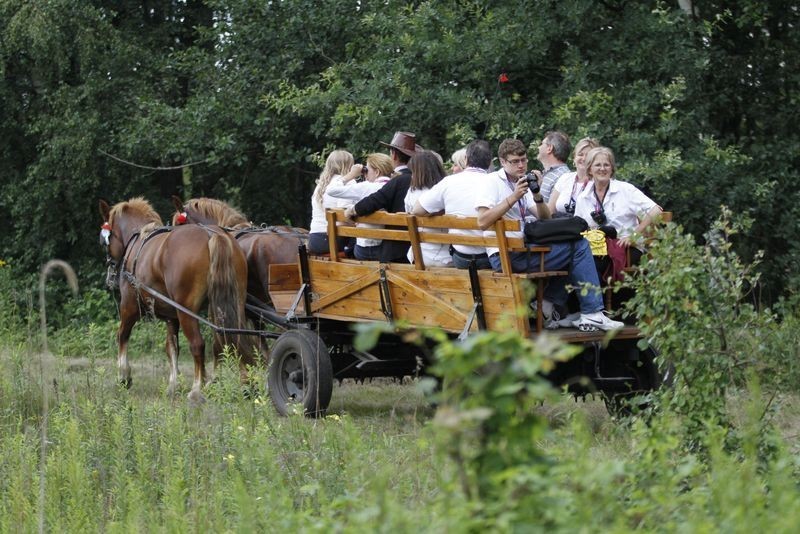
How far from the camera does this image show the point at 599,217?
312 inches

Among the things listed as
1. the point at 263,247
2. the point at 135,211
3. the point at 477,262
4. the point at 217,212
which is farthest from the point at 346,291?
the point at 135,211

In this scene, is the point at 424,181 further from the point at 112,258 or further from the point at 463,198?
the point at 112,258

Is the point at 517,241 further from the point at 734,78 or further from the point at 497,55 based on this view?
the point at 734,78

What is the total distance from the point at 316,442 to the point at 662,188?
21.0 ft

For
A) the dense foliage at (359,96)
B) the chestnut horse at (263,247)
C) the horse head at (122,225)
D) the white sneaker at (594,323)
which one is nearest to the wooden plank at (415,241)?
the white sneaker at (594,323)

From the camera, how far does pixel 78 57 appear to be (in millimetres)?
16266

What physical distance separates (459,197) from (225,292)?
327 cm

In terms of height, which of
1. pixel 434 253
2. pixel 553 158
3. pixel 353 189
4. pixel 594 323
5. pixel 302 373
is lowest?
pixel 302 373

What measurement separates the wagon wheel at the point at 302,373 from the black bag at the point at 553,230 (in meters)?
1.98

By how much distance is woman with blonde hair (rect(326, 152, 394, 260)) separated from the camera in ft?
28.2

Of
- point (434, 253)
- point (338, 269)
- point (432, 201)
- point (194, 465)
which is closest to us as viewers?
point (194, 465)

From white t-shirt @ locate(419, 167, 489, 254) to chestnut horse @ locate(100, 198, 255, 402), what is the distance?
2859 mm

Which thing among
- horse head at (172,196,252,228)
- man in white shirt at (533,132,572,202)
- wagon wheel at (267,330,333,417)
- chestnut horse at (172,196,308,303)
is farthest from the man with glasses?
horse head at (172,196,252,228)

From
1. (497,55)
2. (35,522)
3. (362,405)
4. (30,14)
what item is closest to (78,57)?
(30,14)
